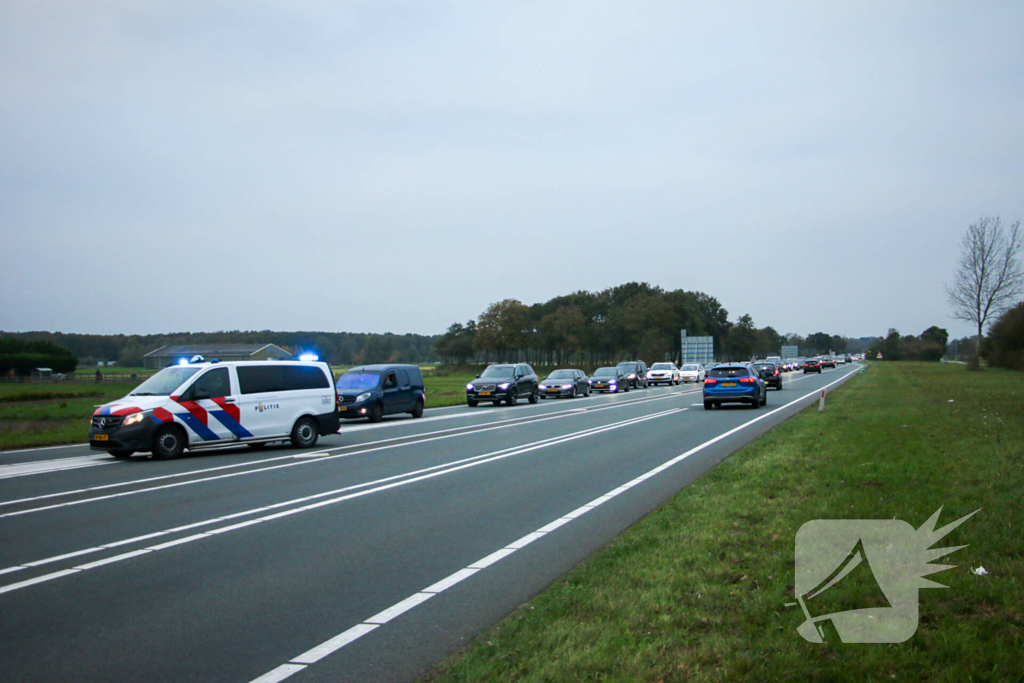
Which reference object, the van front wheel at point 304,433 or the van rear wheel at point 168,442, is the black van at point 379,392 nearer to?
the van front wheel at point 304,433

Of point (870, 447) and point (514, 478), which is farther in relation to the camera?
point (870, 447)

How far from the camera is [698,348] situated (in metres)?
81.8

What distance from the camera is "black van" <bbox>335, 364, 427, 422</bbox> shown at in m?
25.0

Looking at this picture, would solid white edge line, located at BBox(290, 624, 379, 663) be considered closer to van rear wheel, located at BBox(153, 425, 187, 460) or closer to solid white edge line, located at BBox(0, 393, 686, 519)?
solid white edge line, located at BBox(0, 393, 686, 519)

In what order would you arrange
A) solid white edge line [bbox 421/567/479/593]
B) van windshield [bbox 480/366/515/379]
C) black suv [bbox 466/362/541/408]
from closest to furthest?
1. solid white edge line [bbox 421/567/479/593]
2. black suv [bbox 466/362/541/408]
3. van windshield [bbox 480/366/515/379]

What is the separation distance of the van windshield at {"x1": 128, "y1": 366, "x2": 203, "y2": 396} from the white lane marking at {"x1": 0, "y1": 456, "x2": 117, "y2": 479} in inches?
58.7

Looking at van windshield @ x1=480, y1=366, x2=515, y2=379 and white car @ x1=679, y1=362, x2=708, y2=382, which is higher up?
van windshield @ x1=480, y1=366, x2=515, y2=379

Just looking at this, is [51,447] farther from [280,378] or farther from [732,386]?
[732,386]

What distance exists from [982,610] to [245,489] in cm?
914

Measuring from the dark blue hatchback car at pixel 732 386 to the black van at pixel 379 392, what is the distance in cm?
1043

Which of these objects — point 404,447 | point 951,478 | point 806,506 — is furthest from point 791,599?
point 404,447

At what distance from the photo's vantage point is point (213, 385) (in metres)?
15.8

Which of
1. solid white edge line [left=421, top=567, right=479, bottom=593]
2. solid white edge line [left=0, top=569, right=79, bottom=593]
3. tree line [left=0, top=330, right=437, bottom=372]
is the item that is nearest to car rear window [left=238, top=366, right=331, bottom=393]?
solid white edge line [left=0, top=569, right=79, bottom=593]

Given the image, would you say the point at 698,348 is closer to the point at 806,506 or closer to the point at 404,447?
the point at 404,447
